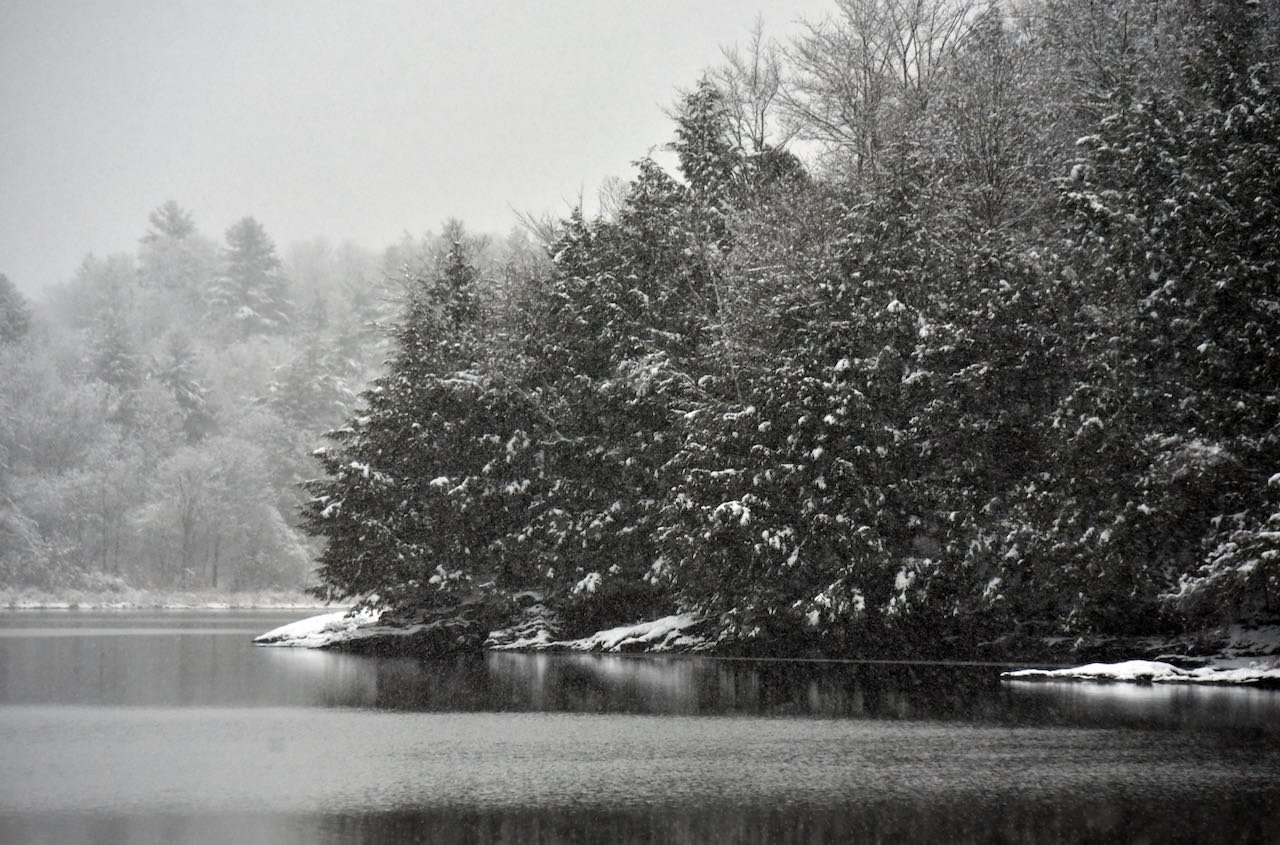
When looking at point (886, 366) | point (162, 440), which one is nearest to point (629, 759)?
point (886, 366)

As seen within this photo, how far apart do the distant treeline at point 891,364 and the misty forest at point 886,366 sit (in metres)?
0.10

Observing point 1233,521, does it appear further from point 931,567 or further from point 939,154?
point 939,154

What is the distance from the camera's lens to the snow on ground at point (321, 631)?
41.1 meters

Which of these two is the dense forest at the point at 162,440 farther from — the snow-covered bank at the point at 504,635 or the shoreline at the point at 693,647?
the shoreline at the point at 693,647

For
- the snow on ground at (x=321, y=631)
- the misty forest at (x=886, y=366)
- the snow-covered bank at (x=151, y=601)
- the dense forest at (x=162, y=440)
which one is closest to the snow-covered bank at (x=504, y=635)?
the snow on ground at (x=321, y=631)

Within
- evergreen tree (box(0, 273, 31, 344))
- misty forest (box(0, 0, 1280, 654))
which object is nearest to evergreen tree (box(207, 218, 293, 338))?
evergreen tree (box(0, 273, 31, 344))

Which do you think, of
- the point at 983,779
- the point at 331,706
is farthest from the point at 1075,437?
the point at 331,706

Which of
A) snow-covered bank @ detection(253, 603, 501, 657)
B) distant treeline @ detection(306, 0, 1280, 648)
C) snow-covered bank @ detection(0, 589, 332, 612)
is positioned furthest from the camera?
snow-covered bank @ detection(0, 589, 332, 612)

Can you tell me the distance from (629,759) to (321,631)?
2885cm

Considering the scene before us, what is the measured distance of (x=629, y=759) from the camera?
52.0ft

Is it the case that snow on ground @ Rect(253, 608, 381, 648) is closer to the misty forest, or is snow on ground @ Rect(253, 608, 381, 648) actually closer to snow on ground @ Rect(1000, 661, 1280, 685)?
the misty forest

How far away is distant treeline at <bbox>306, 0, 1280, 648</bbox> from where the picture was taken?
26438 millimetres

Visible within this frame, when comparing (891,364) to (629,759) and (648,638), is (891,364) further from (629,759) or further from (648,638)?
(629,759)

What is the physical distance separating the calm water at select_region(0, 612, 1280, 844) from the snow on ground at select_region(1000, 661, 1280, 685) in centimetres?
135
